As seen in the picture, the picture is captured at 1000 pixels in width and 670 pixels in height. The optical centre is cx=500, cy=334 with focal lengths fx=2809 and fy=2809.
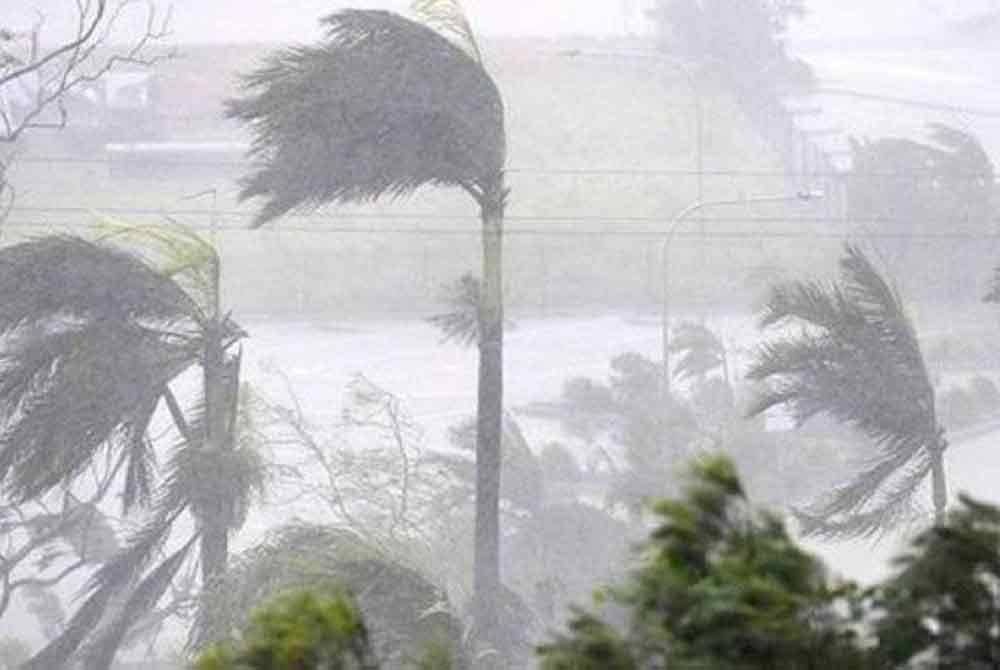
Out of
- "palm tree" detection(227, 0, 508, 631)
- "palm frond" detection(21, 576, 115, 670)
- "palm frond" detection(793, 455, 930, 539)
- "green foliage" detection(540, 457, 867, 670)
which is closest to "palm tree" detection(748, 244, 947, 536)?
"palm frond" detection(793, 455, 930, 539)

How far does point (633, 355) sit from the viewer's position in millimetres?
34281

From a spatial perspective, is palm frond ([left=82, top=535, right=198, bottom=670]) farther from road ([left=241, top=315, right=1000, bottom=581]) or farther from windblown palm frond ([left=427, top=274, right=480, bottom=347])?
road ([left=241, top=315, right=1000, bottom=581])

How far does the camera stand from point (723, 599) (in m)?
4.42

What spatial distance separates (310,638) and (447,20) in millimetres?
10495

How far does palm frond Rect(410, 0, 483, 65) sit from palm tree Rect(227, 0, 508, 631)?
13 millimetres

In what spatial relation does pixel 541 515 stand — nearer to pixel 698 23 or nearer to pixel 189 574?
pixel 189 574

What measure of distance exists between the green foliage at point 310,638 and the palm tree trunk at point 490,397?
32.5ft

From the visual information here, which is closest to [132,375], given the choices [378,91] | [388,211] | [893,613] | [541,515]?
[378,91]

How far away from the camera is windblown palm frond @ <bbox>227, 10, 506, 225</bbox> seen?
14.2m

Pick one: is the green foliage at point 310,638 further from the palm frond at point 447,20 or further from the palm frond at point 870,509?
the palm frond at point 447,20

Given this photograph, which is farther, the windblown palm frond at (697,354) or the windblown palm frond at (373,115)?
the windblown palm frond at (697,354)

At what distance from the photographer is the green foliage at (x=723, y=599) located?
14.6ft

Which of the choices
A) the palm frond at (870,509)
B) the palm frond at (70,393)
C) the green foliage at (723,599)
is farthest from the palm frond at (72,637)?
the green foliage at (723,599)

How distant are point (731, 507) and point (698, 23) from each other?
5199cm
